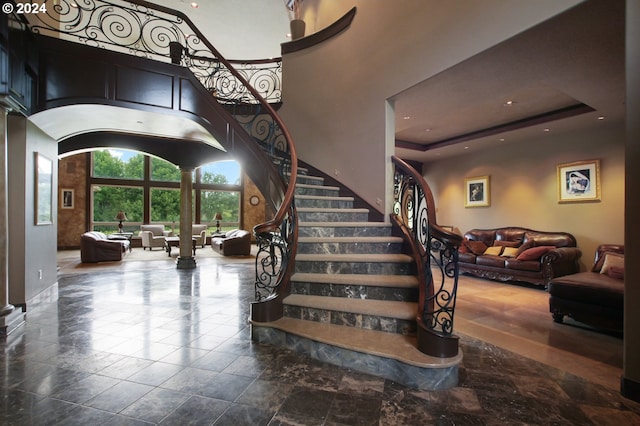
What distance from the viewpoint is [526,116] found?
5.70m

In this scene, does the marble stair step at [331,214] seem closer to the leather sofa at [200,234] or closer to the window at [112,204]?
the leather sofa at [200,234]

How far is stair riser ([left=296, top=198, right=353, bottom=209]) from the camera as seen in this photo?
4.35 m

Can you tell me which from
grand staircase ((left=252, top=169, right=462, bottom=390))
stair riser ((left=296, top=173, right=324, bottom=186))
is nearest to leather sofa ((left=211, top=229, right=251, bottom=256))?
stair riser ((left=296, top=173, right=324, bottom=186))

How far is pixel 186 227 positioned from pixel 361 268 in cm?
Answer: 508

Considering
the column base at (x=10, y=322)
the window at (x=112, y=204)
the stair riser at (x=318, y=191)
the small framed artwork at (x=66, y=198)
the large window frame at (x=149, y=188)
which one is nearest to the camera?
the column base at (x=10, y=322)

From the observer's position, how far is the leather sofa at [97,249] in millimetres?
7754

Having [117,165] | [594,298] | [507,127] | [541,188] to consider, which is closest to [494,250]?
[541,188]

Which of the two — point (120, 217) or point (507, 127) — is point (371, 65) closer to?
point (507, 127)

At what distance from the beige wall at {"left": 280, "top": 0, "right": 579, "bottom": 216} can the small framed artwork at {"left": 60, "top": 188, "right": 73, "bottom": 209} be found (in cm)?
963

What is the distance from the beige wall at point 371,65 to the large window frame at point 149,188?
8125 mm

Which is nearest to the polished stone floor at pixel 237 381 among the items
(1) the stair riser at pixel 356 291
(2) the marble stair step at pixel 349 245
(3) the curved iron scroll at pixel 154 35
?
(1) the stair riser at pixel 356 291

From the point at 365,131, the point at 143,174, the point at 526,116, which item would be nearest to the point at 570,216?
the point at 526,116

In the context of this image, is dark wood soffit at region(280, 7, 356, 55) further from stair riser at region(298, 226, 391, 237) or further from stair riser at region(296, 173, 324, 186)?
stair riser at region(298, 226, 391, 237)

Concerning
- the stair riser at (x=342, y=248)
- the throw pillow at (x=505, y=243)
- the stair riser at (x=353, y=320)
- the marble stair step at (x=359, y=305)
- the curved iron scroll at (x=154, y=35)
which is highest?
the curved iron scroll at (x=154, y=35)
